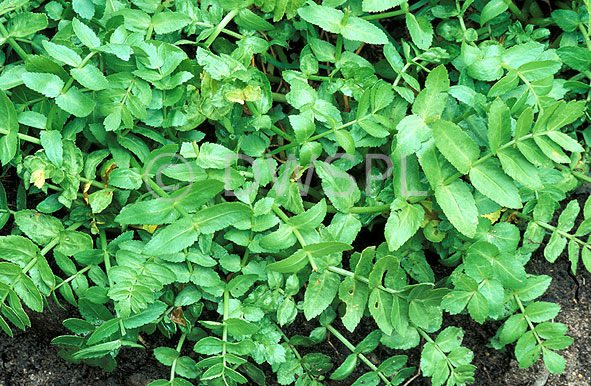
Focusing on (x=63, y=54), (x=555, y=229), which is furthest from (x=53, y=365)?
(x=555, y=229)

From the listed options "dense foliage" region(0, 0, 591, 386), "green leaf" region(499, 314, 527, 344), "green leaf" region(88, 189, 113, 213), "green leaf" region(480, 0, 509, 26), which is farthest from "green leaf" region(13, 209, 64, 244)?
"green leaf" region(480, 0, 509, 26)

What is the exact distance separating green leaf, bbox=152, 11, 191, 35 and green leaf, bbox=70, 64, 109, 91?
24 cm

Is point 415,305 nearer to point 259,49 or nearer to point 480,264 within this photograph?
point 480,264

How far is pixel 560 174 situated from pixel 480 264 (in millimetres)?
422

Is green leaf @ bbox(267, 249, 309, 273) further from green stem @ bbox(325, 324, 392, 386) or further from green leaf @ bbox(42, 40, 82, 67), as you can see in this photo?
green leaf @ bbox(42, 40, 82, 67)

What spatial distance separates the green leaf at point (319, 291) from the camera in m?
1.58

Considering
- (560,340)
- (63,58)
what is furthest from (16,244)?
(560,340)

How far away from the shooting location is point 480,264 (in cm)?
158

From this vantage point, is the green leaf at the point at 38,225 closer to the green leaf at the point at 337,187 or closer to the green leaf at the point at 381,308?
the green leaf at the point at 337,187

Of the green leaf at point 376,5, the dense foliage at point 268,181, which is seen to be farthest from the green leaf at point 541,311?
the green leaf at point 376,5

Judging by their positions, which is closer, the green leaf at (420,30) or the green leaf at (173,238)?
the green leaf at (173,238)

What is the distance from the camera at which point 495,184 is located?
4.75 ft

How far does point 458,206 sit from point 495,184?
0.10 metres

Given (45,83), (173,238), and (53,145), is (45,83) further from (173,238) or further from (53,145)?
(173,238)
